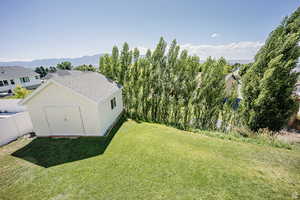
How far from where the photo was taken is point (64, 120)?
7500 millimetres

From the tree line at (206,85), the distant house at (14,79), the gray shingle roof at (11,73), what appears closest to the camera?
the tree line at (206,85)

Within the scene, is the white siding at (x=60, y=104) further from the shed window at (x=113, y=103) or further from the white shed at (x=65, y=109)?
the shed window at (x=113, y=103)

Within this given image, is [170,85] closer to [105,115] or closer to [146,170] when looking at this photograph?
[105,115]

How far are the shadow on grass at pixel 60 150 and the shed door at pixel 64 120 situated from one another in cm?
52

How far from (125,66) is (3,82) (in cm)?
3056

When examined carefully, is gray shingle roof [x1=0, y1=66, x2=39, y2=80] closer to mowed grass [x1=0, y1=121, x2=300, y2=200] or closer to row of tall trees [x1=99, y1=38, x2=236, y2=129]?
row of tall trees [x1=99, y1=38, x2=236, y2=129]

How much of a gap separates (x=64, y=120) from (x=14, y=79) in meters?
31.5

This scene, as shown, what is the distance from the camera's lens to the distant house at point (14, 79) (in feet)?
82.0

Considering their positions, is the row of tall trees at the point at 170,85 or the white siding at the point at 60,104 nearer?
the white siding at the point at 60,104

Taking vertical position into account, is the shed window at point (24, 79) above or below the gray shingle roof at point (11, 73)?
below

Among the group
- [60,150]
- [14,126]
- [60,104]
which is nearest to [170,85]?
[60,104]

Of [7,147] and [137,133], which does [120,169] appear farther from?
[7,147]

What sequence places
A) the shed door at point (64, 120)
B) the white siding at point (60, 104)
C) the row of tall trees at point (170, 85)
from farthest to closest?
the row of tall trees at point (170, 85), the shed door at point (64, 120), the white siding at point (60, 104)

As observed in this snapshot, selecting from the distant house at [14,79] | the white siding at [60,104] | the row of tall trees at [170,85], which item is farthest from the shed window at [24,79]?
the white siding at [60,104]
